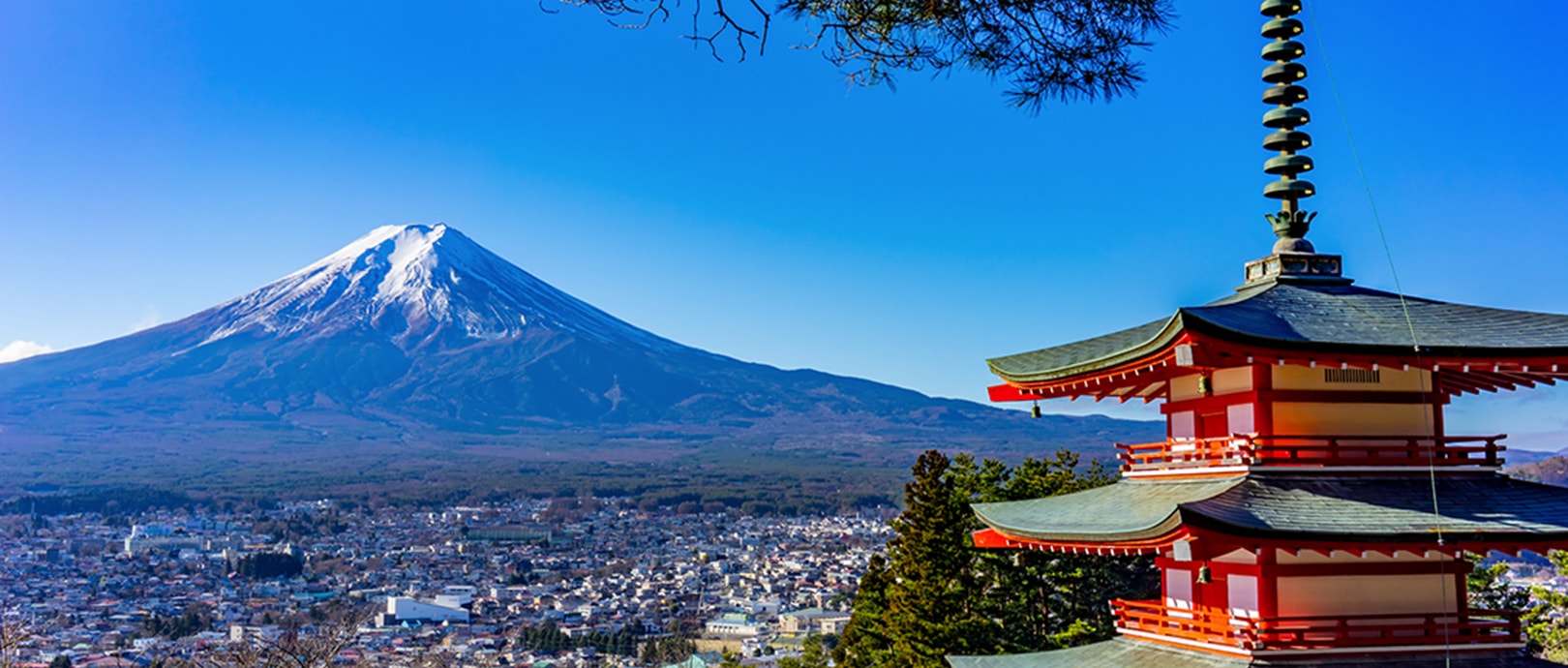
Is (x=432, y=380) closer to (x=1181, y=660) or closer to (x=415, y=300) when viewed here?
(x=415, y=300)

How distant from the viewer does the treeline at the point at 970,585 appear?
1563 centimetres

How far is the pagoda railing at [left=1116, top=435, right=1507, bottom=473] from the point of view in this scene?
29.0 feet

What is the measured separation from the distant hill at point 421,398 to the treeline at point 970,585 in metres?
98.4

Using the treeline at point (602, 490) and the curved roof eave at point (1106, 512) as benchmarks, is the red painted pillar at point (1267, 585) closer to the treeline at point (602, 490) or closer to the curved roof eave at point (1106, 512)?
the curved roof eave at point (1106, 512)

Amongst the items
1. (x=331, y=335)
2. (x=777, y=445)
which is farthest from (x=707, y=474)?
(x=331, y=335)

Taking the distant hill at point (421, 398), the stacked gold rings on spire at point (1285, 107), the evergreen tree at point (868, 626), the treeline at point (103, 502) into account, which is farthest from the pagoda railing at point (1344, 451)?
the distant hill at point (421, 398)

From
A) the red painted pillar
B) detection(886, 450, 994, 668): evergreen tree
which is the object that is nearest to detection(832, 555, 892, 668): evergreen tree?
detection(886, 450, 994, 668): evergreen tree

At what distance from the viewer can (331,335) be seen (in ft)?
500

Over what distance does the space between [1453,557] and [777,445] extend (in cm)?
13271

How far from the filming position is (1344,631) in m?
8.55

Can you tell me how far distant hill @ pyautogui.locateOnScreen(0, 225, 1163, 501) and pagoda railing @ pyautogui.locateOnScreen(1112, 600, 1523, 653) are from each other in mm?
107595

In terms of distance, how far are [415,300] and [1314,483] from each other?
162m

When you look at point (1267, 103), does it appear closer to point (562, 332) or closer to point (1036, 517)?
point (1036, 517)

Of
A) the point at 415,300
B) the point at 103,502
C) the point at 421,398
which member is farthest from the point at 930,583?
the point at 415,300
